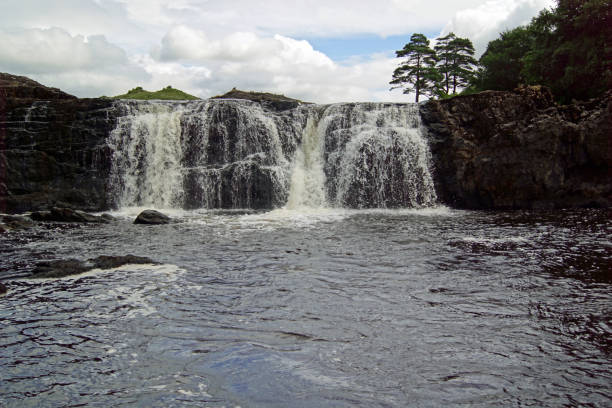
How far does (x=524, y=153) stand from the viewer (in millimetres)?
23078

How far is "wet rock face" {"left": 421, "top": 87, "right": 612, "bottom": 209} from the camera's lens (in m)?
22.8

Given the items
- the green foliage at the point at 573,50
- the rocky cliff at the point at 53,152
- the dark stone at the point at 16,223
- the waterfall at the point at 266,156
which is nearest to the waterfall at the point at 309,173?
the waterfall at the point at 266,156

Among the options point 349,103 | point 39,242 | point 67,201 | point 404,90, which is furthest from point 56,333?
point 404,90

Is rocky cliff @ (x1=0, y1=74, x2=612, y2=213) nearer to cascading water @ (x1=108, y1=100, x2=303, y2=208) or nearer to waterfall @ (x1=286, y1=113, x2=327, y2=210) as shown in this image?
cascading water @ (x1=108, y1=100, x2=303, y2=208)

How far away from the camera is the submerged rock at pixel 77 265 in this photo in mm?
10859

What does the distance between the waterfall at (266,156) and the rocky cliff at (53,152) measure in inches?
35.7

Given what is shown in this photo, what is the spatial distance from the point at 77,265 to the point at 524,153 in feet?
66.4

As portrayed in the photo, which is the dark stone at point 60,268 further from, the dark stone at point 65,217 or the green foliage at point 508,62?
the green foliage at point 508,62

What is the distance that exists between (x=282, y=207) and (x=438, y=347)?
1762 centimetres

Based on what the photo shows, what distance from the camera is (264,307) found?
8844mm

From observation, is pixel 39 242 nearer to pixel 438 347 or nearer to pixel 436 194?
pixel 438 347

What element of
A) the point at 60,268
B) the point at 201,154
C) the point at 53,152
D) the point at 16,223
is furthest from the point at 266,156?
the point at 60,268

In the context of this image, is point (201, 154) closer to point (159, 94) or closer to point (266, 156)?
point (266, 156)

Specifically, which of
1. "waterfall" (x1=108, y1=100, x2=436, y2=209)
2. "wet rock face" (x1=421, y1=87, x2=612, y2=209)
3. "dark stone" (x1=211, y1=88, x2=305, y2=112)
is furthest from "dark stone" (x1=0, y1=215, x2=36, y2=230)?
"wet rock face" (x1=421, y1=87, x2=612, y2=209)
